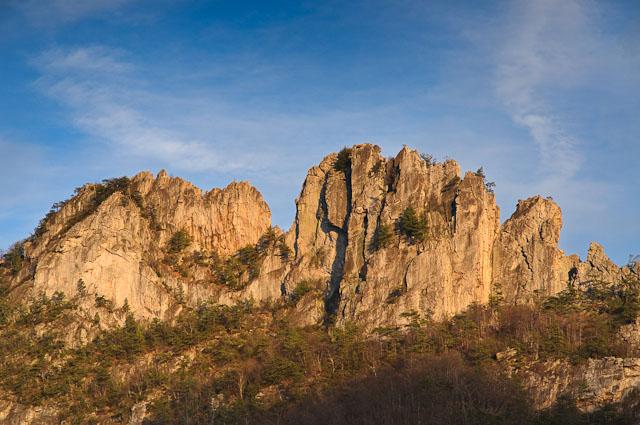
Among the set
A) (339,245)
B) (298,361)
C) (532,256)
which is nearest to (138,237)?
(339,245)

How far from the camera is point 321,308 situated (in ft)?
301

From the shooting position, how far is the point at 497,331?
265 feet

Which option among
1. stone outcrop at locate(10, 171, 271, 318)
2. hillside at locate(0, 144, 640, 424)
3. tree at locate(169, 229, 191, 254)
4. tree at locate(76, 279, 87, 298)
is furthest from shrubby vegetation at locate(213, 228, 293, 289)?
tree at locate(76, 279, 87, 298)

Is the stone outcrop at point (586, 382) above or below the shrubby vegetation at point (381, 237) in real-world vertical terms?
below

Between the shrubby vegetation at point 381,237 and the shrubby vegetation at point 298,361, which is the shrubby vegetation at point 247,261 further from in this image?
the shrubby vegetation at point 381,237

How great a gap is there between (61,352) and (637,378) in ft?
177

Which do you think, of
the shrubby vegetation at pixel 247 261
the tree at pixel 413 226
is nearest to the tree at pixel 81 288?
the shrubby vegetation at pixel 247 261

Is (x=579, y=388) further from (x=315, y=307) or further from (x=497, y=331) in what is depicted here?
(x=315, y=307)

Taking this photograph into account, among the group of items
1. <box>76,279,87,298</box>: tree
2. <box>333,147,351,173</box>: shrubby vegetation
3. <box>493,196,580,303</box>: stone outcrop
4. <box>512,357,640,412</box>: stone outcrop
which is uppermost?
<box>333,147,351,173</box>: shrubby vegetation

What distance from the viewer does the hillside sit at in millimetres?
71312

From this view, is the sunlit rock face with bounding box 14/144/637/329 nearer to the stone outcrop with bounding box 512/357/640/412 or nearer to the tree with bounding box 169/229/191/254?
the tree with bounding box 169/229/191/254

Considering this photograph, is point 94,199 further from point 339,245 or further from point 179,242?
point 339,245

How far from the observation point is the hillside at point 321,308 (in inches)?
2808

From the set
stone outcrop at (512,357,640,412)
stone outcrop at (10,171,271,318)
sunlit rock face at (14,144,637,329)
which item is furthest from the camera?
stone outcrop at (10,171,271,318)
